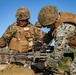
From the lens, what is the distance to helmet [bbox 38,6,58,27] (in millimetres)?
8180

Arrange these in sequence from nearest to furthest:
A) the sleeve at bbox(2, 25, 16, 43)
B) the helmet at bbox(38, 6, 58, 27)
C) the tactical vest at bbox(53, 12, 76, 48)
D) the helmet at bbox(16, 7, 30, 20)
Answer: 1. the tactical vest at bbox(53, 12, 76, 48)
2. the helmet at bbox(38, 6, 58, 27)
3. the sleeve at bbox(2, 25, 16, 43)
4. the helmet at bbox(16, 7, 30, 20)

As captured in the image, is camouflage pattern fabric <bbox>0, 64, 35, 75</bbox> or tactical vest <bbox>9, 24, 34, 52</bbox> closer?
camouflage pattern fabric <bbox>0, 64, 35, 75</bbox>

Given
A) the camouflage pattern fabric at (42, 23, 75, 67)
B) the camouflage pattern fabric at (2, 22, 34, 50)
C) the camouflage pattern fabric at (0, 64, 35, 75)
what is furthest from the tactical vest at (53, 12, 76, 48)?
the camouflage pattern fabric at (2, 22, 34, 50)

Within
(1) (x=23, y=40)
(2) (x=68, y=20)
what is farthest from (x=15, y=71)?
(1) (x=23, y=40)

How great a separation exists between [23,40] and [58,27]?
16.0ft

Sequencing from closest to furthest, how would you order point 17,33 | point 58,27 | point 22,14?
point 58,27 → point 17,33 → point 22,14

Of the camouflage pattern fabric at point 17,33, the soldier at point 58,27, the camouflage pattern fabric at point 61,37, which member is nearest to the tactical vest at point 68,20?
the soldier at point 58,27

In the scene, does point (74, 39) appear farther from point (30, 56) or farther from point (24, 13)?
point (24, 13)

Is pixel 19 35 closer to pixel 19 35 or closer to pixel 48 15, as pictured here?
pixel 19 35

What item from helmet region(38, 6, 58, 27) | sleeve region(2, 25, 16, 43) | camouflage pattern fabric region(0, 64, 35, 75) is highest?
helmet region(38, 6, 58, 27)

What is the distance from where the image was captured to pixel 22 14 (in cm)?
1270

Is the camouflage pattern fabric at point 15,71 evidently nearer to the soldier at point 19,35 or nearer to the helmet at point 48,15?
the helmet at point 48,15

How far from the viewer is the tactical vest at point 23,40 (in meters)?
12.6

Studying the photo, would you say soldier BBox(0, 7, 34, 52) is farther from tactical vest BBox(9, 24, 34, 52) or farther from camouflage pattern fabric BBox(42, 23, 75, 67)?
camouflage pattern fabric BBox(42, 23, 75, 67)
